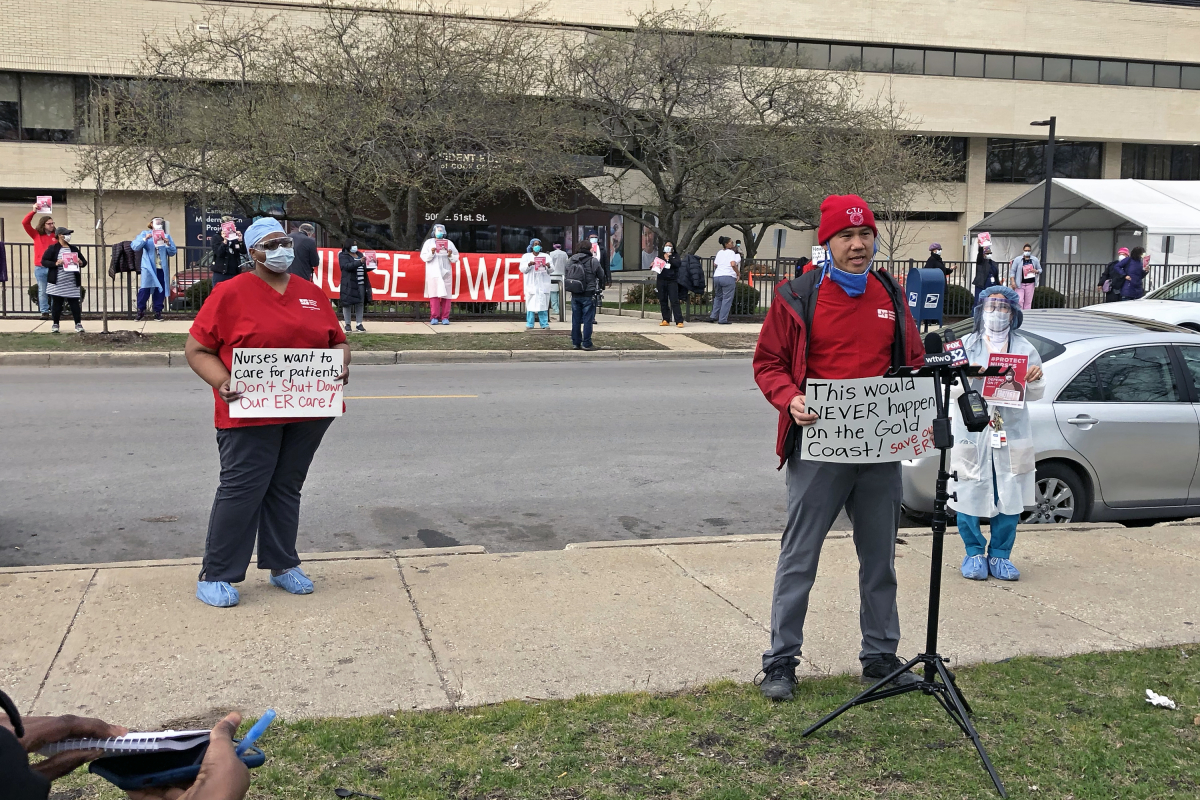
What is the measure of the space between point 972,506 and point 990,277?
2156 cm

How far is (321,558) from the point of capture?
661 cm

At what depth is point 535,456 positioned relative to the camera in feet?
33.8

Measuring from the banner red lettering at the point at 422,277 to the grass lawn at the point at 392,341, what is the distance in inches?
113

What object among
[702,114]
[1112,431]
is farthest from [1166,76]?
[1112,431]

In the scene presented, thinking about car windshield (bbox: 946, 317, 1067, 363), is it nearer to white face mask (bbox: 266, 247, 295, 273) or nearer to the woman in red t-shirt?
white face mask (bbox: 266, 247, 295, 273)

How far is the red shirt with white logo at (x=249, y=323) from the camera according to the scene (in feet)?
18.3

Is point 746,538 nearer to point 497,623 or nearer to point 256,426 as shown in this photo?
point 497,623

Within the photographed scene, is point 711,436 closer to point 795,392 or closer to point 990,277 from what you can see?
point 795,392

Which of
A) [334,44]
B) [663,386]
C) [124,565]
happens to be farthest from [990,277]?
[124,565]

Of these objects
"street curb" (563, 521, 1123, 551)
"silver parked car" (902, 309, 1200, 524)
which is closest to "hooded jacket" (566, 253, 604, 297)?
"silver parked car" (902, 309, 1200, 524)

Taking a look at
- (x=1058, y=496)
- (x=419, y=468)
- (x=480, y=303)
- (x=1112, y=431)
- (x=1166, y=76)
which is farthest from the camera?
(x=1166, y=76)

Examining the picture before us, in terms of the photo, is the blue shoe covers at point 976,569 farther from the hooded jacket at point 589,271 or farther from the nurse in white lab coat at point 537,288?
the nurse in white lab coat at point 537,288

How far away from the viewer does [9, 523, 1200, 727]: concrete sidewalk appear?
471cm

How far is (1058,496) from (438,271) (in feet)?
52.8
